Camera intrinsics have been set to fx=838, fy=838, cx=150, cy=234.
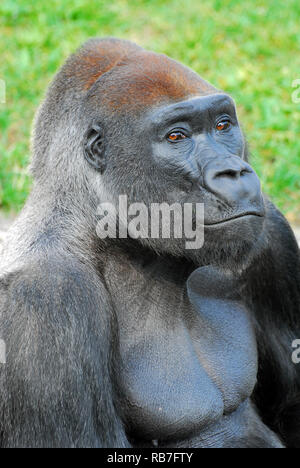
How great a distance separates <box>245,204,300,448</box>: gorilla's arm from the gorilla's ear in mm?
1039

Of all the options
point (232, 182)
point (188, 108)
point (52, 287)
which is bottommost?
point (52, 287)

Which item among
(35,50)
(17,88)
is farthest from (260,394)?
(35,50)

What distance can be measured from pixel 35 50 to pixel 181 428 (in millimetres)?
5147

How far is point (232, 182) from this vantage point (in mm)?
3383

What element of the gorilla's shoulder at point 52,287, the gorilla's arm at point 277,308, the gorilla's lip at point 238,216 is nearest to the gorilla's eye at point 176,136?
the gorilla's lip at point 238,216

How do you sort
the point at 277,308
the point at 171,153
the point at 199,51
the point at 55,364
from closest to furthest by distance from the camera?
the point at 55,364
the point at 171,153
the point at 277,308
the point at 199,51

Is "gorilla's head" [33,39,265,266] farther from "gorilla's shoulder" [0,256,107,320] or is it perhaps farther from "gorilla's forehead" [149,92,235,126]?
"gorilla's shoulder" [0,256,107,320]

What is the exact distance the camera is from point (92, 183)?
3.61 m

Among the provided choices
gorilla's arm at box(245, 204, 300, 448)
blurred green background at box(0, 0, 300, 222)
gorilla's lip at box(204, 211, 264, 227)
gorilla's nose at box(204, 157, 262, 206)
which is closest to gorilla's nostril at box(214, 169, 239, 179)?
gorilla's nose at box(204, 157, 262, 206)

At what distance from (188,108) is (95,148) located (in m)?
0.43

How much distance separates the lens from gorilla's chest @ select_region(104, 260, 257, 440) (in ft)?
11.7

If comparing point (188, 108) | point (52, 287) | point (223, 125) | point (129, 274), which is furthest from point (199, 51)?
point (52, 287)

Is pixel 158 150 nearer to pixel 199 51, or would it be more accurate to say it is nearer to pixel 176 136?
pixel 176 136

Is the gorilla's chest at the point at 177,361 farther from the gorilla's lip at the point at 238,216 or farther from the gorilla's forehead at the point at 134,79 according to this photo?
the gorilla's forehead at the point at 134,79
